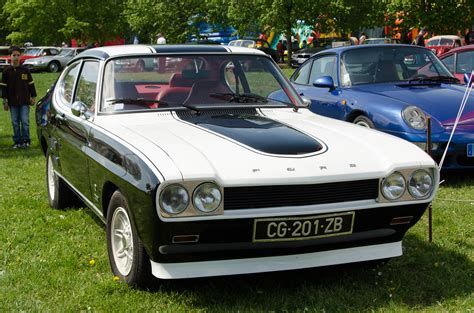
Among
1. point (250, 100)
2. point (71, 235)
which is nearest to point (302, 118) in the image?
point (250, 100)

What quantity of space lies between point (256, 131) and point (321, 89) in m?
4.58

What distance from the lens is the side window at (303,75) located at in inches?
363

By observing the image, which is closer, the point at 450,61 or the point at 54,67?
the point at 450,61

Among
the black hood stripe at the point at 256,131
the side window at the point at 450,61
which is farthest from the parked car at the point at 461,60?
the black hood stripe at the point at 256,131

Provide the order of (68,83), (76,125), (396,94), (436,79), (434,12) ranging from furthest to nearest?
(434,12) → (436,79) → (396,94) → (68,83) → (76,125)

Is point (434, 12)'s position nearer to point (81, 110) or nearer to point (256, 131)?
point (81, 110)

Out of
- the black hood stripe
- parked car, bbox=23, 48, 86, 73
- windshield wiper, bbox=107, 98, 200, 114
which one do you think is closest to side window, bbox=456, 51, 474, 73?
the black hood stripe

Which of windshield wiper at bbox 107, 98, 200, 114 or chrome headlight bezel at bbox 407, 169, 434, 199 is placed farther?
windshield wiper at bbox 107, 98, 200, 114

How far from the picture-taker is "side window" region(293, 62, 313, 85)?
9220mm

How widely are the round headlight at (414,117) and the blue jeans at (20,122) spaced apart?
6431mm

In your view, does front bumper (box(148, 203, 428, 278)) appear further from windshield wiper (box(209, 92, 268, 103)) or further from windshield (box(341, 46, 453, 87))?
windshield (box(341, 46, 453, 87))

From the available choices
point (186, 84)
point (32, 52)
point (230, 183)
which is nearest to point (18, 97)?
point (186, 84)

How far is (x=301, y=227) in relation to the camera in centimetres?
357

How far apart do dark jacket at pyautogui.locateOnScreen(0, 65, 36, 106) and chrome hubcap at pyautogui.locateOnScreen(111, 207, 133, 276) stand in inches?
283
